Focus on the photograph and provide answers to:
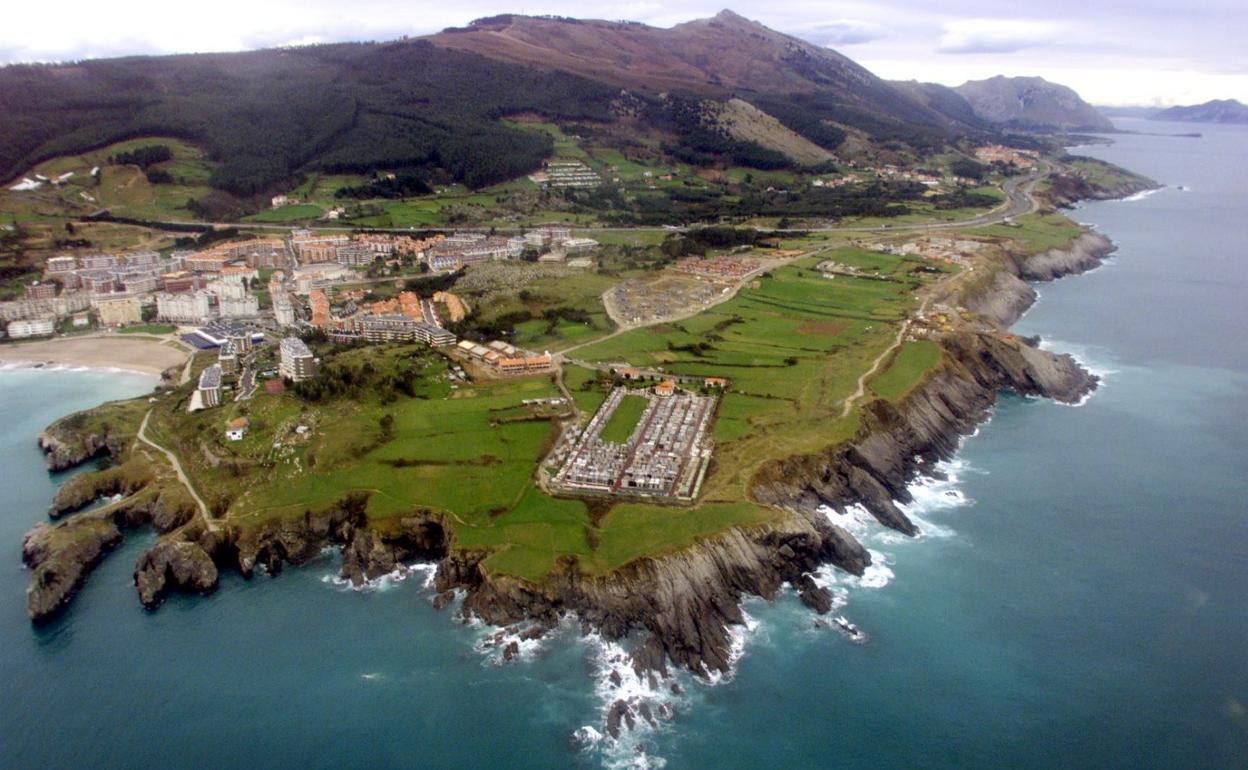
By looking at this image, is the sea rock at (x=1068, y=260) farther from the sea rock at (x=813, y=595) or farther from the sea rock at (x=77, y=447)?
the sea rock at (x=77, y=447)

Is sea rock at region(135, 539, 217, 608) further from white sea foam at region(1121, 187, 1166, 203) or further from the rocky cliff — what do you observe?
white sea foam at region(1121, 187, 1166, 203)

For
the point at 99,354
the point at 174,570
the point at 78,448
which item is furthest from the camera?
the point at 99,354

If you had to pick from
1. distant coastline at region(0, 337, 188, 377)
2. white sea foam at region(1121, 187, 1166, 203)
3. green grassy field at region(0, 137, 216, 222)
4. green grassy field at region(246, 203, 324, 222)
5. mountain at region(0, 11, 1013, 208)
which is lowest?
distant coastline at region(0, 337, 188, 377)

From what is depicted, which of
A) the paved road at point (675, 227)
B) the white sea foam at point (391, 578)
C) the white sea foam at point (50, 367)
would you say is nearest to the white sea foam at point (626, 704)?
the white sea foam at point (391, 578)

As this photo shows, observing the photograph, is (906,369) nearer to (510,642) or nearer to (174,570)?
(510,642)

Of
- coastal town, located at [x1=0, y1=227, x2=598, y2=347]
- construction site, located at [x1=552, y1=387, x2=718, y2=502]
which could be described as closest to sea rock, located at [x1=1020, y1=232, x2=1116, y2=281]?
coastal town, located at [x1=0, y1=227, x2=598, y2=347]

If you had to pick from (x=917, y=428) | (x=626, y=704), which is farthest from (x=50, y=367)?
(x=917, y=428)
